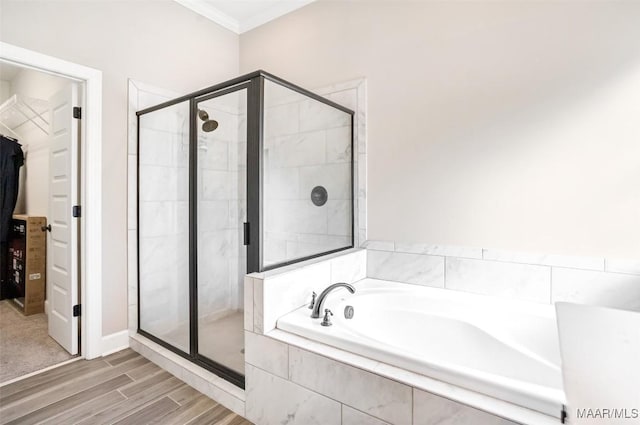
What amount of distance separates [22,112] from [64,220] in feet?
7.76

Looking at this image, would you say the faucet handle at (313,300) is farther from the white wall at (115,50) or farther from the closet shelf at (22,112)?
the closet shelf at (22,112)

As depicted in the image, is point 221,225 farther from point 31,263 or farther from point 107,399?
point 31,263

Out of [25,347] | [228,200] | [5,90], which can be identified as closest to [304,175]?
[228,200]

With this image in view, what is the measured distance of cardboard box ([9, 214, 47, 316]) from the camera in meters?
3.22

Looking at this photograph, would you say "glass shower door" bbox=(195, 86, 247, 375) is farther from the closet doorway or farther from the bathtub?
the closet doorway

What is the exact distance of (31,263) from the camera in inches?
128

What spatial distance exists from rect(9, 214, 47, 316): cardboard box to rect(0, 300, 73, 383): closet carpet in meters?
0.15

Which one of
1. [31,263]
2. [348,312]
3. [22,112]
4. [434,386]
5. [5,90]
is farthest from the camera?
[5,90]

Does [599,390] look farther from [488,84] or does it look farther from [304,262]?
[488,84]

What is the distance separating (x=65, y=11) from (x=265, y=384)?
267 cm

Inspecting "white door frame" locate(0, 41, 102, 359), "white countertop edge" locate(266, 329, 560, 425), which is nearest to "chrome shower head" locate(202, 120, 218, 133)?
"white door frame" locate(0, 41, 102, 359)

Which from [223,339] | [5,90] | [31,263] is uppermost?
[5,90]

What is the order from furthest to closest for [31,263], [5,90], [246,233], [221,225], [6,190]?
[5,90], [6,190], [31,263], [221,225], [246,233]

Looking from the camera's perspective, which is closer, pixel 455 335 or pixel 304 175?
pixel 455 335
